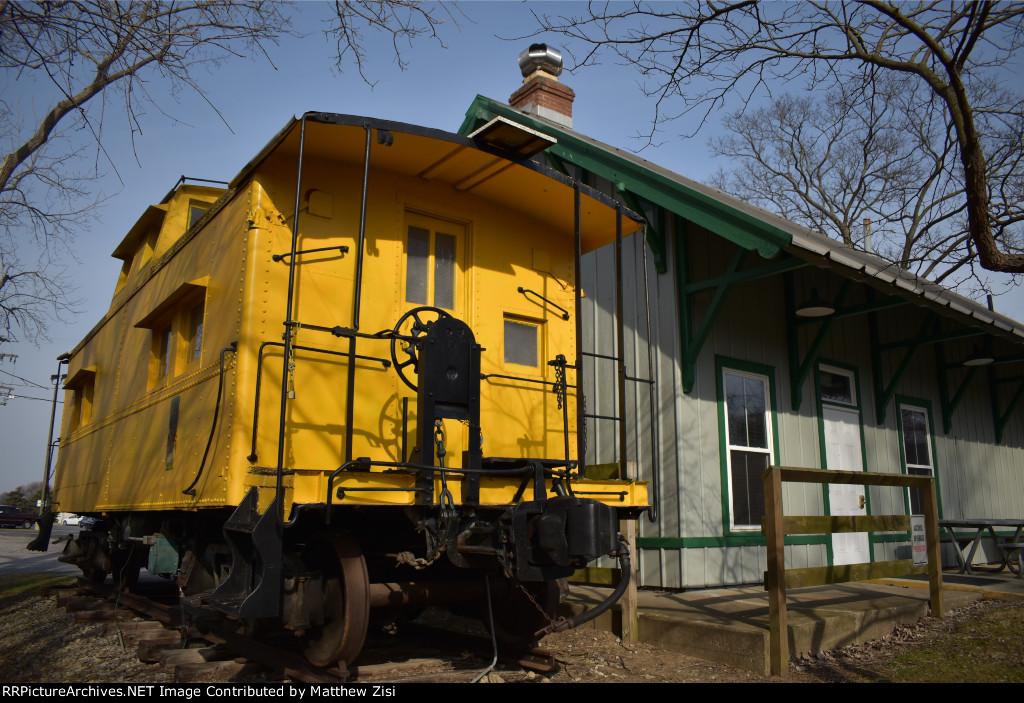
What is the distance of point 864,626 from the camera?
608 centimetres

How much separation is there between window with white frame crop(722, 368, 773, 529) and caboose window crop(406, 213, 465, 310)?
13.5 ft

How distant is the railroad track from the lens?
482 centimetres

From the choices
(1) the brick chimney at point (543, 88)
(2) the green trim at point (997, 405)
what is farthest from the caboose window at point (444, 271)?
(2) the green trim at point (997, 405)

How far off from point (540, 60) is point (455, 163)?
650cm

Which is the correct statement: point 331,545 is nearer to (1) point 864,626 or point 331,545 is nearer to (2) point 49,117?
(1) point 864,626

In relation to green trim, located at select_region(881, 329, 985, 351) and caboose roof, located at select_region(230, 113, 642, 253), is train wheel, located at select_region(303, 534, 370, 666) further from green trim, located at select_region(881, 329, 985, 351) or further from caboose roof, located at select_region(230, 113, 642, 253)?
green trim, located at select_region(881, 329, 985, 351)

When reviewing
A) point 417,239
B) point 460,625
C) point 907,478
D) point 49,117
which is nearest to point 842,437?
point 907,478

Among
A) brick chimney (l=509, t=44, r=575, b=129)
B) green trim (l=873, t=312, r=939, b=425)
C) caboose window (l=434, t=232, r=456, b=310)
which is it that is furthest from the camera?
brick chimney (l=509, t=44, r=575, b=129)

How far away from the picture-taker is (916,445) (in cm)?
1177

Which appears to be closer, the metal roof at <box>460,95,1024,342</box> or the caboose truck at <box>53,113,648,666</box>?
the caboose truck at <box>53,113,648,666</box>

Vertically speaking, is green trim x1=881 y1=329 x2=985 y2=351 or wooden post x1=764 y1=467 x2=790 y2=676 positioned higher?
green trim x1=881 y1=329 x2=985 y2=351

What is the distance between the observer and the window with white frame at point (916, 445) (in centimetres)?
1148

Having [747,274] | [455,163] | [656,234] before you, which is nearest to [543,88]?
[656,234]

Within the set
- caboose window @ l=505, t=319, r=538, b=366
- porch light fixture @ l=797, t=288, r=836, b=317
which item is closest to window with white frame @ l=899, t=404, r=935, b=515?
porch light fixture @ l=797, t=288, r=836, b=317
